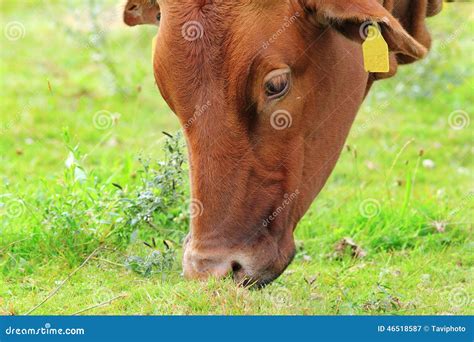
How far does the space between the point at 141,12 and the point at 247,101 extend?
5.76ft

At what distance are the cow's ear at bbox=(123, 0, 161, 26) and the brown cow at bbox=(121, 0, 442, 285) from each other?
3.40 ft

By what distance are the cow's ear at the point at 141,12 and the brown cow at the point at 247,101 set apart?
1.04 metres

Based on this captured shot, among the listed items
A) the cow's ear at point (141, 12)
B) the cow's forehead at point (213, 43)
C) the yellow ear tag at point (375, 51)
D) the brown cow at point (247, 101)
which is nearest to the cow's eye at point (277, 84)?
the brown cow at point (247, 101)

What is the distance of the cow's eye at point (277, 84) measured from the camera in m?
4.88

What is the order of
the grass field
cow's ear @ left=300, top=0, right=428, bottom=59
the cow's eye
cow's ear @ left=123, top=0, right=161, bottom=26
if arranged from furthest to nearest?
cow's ear @ left=123, top=0, right=161, bottom=26 < the grass field < the cow's eye < cow's ear @ left=300, top=0, right=428, bottom=59

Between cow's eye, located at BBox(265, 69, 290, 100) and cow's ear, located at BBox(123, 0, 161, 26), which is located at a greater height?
cow's eye, located at BBox(265, 69, 290, 100)

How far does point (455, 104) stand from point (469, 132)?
3.20ft

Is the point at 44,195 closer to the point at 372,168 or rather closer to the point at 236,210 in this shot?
the point at 236,210

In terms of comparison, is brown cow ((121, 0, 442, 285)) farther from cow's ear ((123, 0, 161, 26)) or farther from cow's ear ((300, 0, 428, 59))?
cow's ear ((123, 0, 161, 26))

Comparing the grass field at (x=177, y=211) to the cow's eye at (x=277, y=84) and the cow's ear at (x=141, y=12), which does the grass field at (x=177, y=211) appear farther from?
Result: the cow's eye at (x=277, y=84)

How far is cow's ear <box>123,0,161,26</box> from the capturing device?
622cm

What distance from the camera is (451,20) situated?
1140 cm

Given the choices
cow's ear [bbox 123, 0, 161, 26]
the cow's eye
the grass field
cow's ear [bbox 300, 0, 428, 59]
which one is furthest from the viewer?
cow's ear [bbox 123, 0, 161, 26]

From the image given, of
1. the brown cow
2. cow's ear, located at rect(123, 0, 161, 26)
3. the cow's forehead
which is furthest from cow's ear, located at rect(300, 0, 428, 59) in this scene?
cow's ear, located at rect(123, 0, 161, 26)
